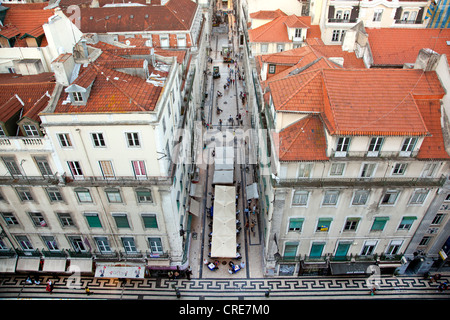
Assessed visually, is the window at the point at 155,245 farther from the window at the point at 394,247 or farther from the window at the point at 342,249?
the window at the point at 394,247

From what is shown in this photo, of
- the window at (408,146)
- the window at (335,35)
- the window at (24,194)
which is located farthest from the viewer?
the window at (335,35)

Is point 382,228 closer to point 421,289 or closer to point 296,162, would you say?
point 421,289

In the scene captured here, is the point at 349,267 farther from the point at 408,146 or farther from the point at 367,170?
the point at 408,146

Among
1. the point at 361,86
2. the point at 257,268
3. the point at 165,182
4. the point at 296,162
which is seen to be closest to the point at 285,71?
the point at 361,86

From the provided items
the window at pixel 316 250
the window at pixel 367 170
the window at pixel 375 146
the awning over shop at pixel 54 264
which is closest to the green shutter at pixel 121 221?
the awning over shop at pixel 54 264

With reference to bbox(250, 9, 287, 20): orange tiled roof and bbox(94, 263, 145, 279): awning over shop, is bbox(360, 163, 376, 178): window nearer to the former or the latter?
bbox(94, 263, 145, 279): awning over shop
